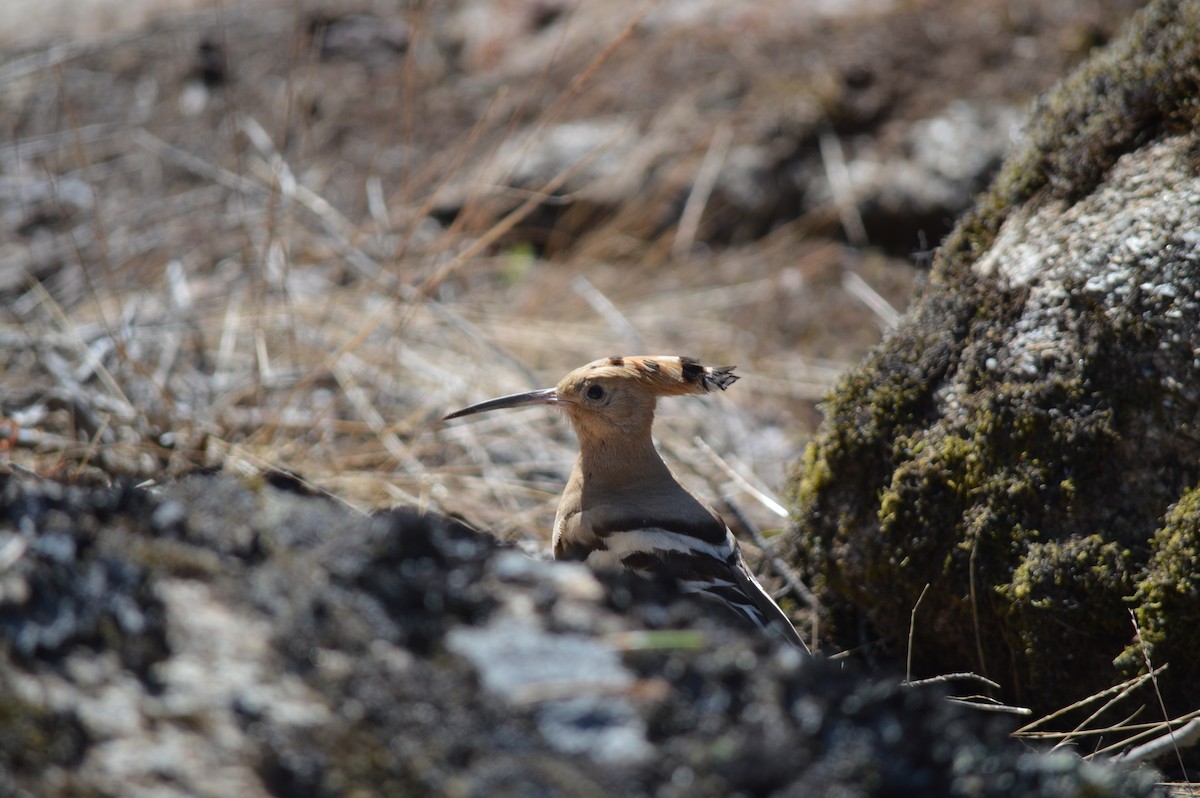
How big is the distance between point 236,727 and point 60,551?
0.32 metres

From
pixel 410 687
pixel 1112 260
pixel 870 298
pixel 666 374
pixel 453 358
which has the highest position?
pixel 1112 260

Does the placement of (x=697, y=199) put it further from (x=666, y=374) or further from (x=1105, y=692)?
(x=1105, y=692)

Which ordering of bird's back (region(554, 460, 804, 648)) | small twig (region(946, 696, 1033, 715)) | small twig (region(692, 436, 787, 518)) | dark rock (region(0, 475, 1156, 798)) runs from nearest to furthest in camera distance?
dark rock (region(0, 475, 1156, 798))
small twig (region(946, 696, 1033, 715))
bird's back (region(554, 460, 804, 648))
small twig (region(692, 436, 787, 518))

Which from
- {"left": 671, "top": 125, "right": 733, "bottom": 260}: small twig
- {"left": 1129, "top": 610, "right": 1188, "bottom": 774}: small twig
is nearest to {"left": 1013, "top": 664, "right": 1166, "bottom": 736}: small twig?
{"left": 1129, "top": 610, "right": 1188, "bottom": 774}: small twig

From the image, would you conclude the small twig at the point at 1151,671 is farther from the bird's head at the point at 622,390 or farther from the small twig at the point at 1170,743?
the bird's head at the point at 622,390

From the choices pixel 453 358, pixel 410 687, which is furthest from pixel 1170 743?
pixel 453 358

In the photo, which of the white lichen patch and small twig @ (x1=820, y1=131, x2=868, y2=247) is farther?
small twig @ (x1=820, y1=131, x2=868, y2=247)

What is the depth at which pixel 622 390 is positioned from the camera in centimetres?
262

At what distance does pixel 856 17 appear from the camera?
5371 mm

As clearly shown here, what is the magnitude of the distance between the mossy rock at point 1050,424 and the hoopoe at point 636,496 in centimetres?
23

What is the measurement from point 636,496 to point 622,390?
0.89 feet

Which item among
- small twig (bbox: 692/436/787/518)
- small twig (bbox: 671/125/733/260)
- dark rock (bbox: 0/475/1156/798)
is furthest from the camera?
small twig (bbox: 671/125/733/260)

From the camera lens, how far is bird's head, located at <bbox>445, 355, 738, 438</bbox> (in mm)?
2578

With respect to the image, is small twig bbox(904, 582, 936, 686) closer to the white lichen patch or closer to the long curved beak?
the white lichen patch
